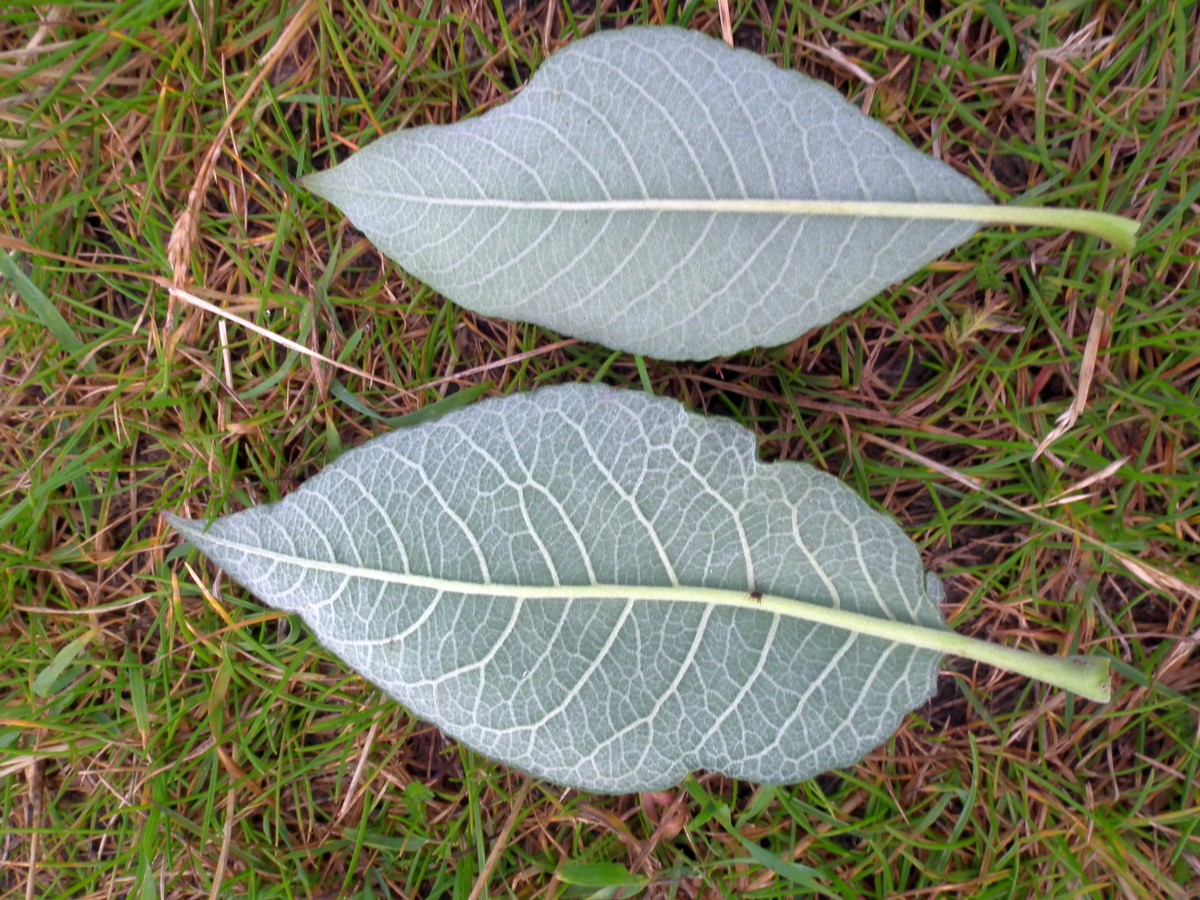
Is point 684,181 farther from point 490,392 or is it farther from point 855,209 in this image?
point 490,392

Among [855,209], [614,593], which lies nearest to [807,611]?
[614,593]

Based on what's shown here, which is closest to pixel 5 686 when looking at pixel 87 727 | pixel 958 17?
pixel 87 727

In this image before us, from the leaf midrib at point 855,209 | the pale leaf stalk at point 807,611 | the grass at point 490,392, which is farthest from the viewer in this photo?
the grass at point 490,392

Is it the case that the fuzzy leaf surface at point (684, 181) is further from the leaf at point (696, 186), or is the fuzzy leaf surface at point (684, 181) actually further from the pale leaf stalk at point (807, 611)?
the pale leaf stalk at point (807, 611)

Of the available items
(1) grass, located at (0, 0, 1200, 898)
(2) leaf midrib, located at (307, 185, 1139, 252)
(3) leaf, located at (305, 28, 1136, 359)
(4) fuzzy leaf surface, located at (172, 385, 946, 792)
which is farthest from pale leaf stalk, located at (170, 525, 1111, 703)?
(2) leaf midrib, located at (307, 185, 1139, 252)

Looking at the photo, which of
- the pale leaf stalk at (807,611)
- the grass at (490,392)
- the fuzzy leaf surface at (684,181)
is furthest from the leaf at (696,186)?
the pale leaf stalk at (807,611)

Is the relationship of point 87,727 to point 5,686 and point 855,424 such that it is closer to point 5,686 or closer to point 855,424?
point 5,686
